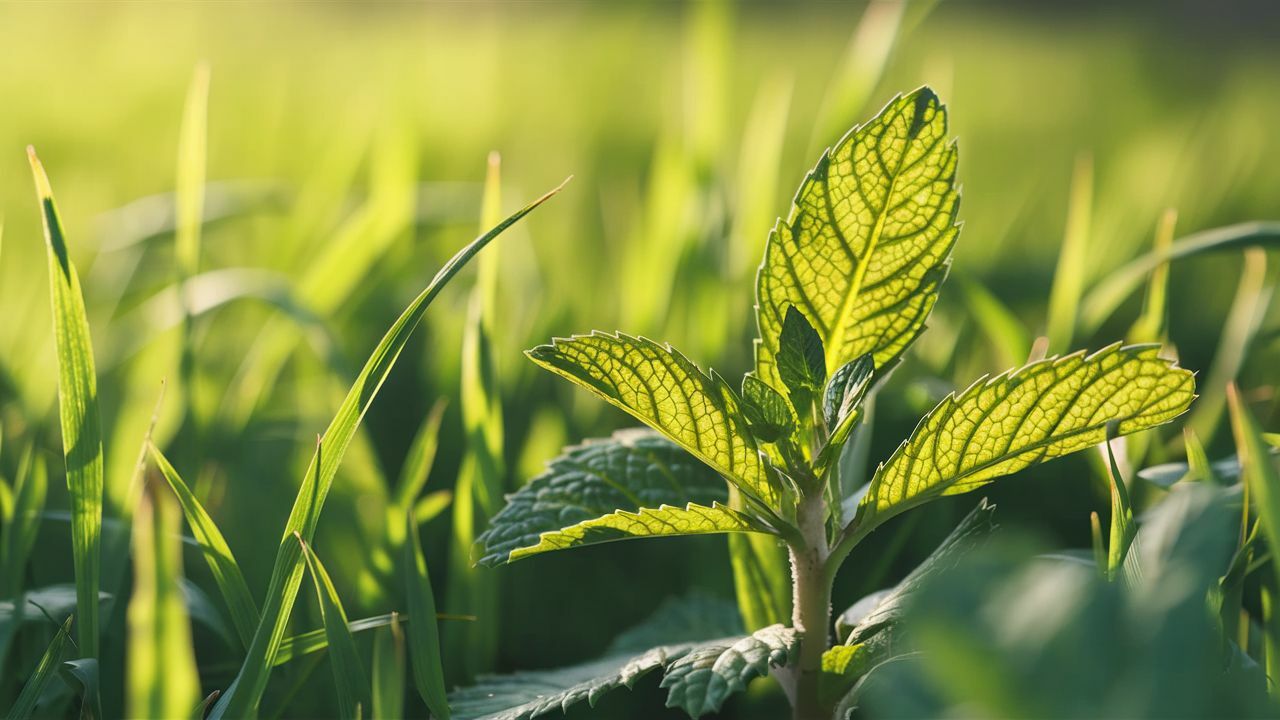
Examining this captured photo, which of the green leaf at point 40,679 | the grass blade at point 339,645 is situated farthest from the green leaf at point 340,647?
the green leaf at point 40,679

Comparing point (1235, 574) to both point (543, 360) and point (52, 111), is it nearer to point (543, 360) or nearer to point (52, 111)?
point (543, 360)

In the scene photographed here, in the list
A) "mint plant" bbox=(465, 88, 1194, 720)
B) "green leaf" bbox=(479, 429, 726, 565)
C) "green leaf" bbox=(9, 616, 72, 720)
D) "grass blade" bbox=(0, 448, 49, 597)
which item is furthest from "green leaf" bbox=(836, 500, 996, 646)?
"grass blade" bbox=(0, 448, 49, 597)

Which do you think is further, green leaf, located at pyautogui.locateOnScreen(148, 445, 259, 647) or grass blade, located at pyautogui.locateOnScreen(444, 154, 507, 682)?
grass blade, located at pyautogui.locateOnScreen(444, 154, 507, 682)

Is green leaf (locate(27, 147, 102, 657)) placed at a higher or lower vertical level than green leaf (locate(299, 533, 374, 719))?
higher

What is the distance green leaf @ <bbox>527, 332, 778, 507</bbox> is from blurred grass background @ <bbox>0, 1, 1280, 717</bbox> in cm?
23

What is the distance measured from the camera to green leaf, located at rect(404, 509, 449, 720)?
19.0 inches

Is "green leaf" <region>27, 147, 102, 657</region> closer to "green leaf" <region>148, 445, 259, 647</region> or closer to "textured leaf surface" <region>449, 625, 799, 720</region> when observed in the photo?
"green leaf" <region>148, 445, 259, 647</region>

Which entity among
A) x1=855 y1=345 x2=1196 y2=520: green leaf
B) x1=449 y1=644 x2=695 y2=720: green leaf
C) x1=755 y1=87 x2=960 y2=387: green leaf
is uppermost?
x1=755 y1=87 x2=960 y2=387: green leaf

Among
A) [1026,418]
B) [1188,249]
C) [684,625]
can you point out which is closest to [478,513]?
[684,625]

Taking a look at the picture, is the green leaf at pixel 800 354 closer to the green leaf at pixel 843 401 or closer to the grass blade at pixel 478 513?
the green leaf at pixel 843 401

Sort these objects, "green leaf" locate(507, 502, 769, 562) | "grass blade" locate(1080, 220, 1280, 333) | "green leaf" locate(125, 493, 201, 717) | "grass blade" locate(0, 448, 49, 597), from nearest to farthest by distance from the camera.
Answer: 1. "green leaf" locate(125, 493, 201, 717)
2. "green leaf" locate(507, 502, 769, 562)
3. "grass blade" locate(0, 448, 49, 597)
4. "grass blade" locate(1080, 220, 1280, 333)

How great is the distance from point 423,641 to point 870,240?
291 mm

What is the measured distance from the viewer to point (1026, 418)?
42cm

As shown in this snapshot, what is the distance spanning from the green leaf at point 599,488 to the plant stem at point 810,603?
67 mm
